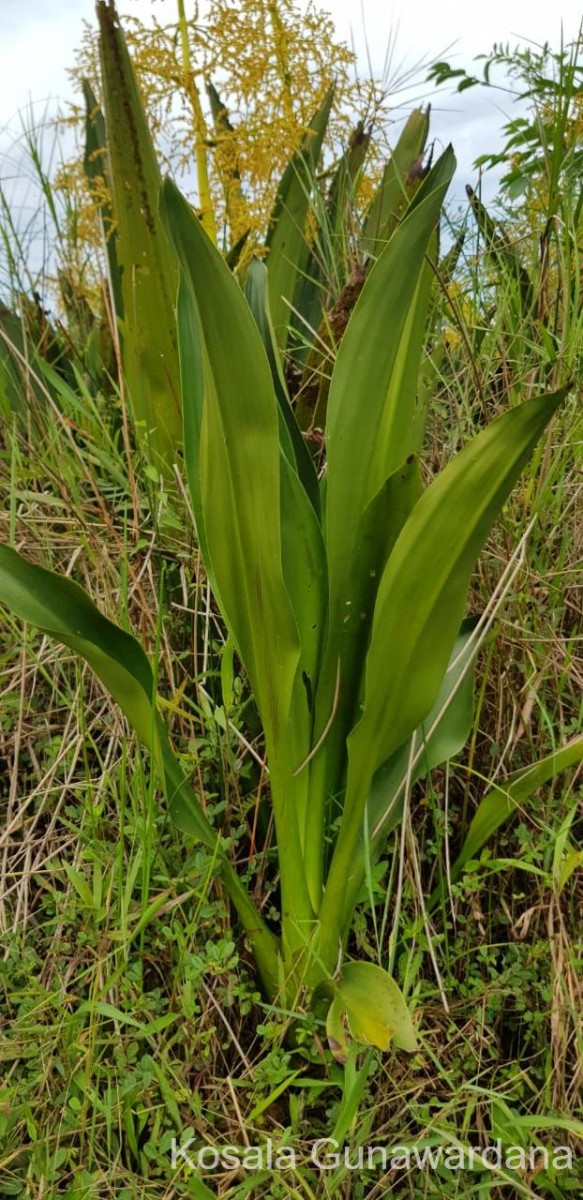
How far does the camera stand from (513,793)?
875 millimetres

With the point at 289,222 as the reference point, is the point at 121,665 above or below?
below

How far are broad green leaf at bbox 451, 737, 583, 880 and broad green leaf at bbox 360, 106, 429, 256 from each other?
80cm

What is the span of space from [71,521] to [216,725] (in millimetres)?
418

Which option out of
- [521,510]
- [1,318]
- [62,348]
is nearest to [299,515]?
[521,510]

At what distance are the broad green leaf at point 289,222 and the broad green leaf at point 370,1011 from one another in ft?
3.56

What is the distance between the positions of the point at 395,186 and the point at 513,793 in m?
1.08

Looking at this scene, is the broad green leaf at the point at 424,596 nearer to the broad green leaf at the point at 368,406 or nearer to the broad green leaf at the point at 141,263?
the broad green leaf at the point at 368,406

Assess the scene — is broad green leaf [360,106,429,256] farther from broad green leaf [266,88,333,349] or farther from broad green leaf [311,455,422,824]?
broad green leaf [311,455,422,824]

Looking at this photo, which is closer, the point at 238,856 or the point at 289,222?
the point at 238,856

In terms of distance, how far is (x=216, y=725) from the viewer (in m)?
0.97

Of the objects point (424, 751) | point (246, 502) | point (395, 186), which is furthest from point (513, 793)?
point (395, 186)

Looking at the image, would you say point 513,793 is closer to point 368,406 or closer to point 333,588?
point 333,588

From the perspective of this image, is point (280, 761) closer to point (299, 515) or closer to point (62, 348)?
point (299, 515)

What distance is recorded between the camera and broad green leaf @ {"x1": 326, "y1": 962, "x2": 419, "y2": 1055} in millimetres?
690
